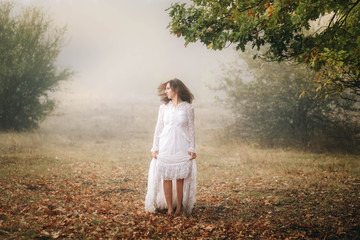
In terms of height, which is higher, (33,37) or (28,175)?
(33,37)

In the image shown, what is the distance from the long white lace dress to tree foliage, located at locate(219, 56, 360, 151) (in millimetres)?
10730

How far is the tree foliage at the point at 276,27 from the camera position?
5.72 m

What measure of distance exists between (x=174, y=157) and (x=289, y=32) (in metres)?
3.55

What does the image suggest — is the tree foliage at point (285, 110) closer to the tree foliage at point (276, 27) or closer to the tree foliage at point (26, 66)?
the tree foliage at point (276, 27)

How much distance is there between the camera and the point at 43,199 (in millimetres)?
7004

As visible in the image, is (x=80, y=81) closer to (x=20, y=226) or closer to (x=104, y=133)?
(x=104, y=133)

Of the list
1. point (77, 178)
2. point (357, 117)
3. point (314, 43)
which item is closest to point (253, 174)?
point (314, 43)

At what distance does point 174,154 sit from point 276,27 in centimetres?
332

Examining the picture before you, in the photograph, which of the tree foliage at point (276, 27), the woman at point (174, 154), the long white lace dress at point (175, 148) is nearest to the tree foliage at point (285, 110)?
the tree foliage at point (276, 27)

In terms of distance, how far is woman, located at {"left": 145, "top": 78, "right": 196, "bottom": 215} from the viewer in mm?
5492

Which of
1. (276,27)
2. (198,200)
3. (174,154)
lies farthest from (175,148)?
(276,27)

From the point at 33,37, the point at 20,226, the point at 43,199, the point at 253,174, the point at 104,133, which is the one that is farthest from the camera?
the point at 104,133

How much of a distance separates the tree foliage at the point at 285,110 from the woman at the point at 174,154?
34.7 feet

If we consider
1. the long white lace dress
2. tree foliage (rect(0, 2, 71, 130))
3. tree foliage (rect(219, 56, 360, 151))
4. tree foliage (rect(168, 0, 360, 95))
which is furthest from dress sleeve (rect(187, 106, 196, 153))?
tree foliage (rect(0, 2, 71, 130))
